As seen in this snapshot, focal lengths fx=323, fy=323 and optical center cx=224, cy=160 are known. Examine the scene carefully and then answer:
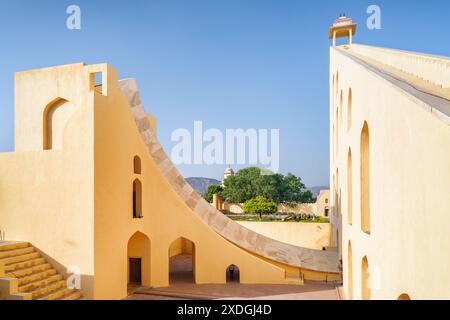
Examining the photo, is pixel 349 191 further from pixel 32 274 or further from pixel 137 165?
pixel 32 274

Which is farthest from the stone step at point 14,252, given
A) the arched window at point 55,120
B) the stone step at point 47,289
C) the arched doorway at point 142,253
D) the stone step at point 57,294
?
the arched window at point 55,120

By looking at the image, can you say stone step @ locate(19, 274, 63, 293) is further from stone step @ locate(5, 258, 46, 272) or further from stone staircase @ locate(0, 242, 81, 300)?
stone step @ locate(5, 258, 46, 272)

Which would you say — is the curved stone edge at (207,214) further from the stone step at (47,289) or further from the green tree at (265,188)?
the green tree at (265,188)

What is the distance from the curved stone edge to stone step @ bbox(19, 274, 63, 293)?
188 inches

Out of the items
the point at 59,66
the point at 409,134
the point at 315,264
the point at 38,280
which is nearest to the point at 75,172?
the point at 38,280

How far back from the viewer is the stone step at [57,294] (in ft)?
24.0

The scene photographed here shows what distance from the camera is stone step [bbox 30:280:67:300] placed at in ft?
23.9

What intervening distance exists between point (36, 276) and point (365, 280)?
7.40 meters

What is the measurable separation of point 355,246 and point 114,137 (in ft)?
22.5

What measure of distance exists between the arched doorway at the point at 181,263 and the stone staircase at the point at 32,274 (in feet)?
13.9

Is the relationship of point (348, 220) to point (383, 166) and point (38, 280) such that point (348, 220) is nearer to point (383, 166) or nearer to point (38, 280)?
point (383, 166)

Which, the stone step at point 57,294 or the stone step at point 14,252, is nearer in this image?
the stone step at point 57,294

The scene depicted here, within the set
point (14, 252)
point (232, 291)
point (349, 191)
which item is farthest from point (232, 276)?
point (14, 252)

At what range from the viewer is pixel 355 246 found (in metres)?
7.15
